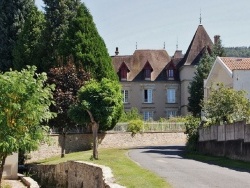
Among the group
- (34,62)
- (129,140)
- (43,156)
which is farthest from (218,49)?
(43,156)

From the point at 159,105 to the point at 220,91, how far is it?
3668 cm

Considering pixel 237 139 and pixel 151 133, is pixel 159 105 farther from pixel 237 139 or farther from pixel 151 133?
pixel 237 139

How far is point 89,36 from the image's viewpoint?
4794 centimetres

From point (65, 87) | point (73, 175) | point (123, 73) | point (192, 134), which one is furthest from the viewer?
point (123, 73)

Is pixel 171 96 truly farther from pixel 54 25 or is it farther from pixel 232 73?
pixel 232 73

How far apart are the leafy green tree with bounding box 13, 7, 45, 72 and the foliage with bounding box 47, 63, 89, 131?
647 centimetres

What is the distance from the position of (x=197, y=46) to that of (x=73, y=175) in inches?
1689

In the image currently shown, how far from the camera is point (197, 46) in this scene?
6594 cm

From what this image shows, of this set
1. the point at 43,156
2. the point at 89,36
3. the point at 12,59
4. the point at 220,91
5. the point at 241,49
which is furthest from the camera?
the point at 241,49

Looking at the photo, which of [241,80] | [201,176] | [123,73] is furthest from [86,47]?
[201,176]

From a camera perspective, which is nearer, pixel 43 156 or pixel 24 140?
pixel 24 140

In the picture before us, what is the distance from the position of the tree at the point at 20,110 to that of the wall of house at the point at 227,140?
29.0 ft

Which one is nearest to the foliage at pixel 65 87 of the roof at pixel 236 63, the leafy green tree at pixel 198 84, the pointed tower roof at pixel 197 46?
the roof at pixel 236 63

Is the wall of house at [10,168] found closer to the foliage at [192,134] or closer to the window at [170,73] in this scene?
the foliage at [192,134]
